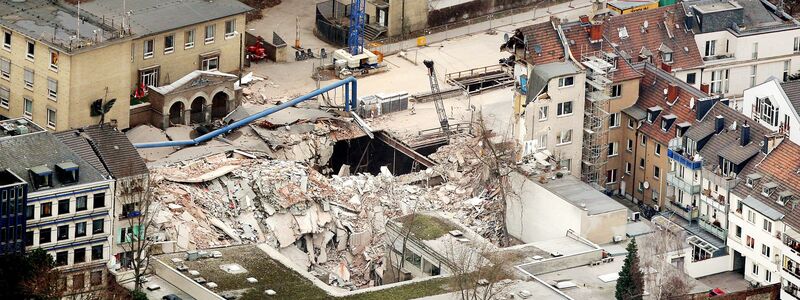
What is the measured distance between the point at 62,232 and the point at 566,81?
41603mm

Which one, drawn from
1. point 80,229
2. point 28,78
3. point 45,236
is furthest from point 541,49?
point 45,236

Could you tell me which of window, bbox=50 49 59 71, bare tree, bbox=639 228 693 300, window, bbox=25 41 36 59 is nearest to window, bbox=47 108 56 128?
window, bbox=50 49 59 71

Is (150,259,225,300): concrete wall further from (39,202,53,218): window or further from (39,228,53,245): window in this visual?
(39,202,53,218): window

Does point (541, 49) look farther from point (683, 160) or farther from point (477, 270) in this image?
point (477, 270)

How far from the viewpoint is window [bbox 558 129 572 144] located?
195 metres

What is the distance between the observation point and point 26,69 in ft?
650

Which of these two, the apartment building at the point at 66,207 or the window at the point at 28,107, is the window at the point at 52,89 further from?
the apartment building at the point at 66,207

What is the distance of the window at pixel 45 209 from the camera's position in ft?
559

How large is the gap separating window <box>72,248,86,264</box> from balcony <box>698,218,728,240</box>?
4564 cm

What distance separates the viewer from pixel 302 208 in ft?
615

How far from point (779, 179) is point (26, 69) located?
5633 centimetres

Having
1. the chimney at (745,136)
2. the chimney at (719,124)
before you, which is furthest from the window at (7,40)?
the chimney at (745,136)

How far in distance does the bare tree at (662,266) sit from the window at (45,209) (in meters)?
39.3

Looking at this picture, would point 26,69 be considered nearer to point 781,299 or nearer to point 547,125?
point 547,125
